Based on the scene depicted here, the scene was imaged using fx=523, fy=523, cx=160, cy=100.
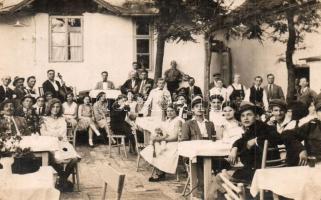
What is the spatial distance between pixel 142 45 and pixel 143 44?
4cm

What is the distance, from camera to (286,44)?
36.1 feet

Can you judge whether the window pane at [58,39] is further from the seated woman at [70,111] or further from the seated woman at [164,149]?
the seated woman at [164,149]

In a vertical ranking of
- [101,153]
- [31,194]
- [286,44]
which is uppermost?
[286,44]

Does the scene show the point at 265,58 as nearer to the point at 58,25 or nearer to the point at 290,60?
the point at 290,60

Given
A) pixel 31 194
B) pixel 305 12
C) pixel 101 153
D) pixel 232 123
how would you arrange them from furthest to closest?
pixel 101 153 → pixel 305 12 → pixel 232 123 → pixel 31 194

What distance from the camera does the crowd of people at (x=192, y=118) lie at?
4871 millimetres

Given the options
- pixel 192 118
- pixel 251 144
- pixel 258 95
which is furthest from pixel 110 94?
pixel 251 144

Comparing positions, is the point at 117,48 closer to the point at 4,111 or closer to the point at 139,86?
the point at 139,86

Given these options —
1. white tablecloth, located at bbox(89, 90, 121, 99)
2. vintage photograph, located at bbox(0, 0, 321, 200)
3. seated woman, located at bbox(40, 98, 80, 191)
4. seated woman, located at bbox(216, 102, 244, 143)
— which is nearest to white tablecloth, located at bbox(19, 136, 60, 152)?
vintage photograph, located at bbox(0, 0, 321, 200)

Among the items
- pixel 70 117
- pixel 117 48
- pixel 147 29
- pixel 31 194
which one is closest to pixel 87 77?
pixel 117 48

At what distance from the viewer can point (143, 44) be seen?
13891 millimetres

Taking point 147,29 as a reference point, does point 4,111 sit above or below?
below

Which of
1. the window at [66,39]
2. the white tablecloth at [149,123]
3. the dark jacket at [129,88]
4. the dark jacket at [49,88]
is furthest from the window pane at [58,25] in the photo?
the white tablecloth at [149,123]

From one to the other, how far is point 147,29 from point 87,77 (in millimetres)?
2115
